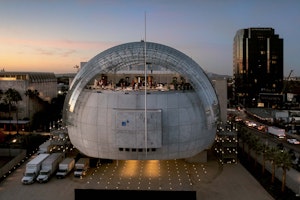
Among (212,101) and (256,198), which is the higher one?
(212,101)

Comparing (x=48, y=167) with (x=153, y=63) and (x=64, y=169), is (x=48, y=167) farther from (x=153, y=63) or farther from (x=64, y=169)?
(x=153, y=63)

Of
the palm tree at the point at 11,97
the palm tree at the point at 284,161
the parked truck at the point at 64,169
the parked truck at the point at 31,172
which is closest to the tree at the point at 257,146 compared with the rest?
the palm tree at the point at 284,161

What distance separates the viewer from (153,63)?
1970 inches

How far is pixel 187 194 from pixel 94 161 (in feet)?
71.3

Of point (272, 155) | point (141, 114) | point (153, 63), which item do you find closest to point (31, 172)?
point (141, 114)

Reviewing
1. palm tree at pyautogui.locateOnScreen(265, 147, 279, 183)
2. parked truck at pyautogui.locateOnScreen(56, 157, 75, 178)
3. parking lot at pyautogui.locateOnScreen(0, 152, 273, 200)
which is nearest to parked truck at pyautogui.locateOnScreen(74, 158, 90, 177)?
parking lot at pyautogui.locateOnScreen(0, 152, 273, 200)

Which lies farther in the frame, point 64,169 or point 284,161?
point 64,169

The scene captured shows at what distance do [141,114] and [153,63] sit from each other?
31.9 ft

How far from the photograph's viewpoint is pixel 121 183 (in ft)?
143

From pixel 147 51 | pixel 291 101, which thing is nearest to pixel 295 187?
pixel 147 51

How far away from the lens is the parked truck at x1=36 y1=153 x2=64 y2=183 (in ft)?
143

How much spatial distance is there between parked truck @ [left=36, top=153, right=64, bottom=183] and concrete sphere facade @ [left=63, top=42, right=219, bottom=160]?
3.72 metres

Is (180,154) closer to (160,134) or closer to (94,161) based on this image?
(160,134)

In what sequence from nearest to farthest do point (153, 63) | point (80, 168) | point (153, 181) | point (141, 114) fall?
point (141, 114)
point (153, 181)
point (80, 168)
point (153, 63)
